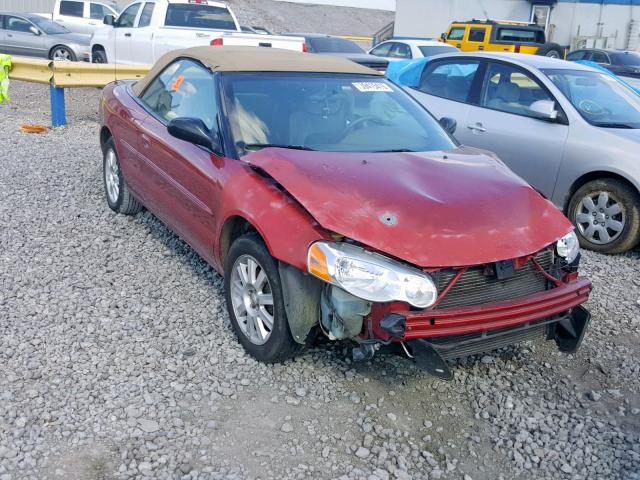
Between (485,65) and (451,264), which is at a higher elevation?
(485,65)

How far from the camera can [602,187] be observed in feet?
20.6

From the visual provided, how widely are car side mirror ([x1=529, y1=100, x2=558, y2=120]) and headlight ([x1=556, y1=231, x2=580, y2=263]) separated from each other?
2.99 m

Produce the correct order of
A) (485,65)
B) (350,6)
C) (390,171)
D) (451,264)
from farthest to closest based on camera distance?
Answer: (350,6) → (485,65) → (390,171) → (451,264)

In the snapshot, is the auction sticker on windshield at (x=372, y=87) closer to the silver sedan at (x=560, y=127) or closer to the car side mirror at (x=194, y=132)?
the car side mirror at (x=194, y=132)

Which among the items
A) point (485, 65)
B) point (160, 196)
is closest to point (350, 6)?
point (485, 65)

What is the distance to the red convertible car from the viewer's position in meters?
3.41

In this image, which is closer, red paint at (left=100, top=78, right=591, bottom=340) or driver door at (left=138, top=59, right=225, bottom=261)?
red paint at (left=100, top=78, right=591, bottom=340)

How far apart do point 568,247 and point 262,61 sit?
7.93 ft

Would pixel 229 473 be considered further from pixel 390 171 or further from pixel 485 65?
pixel 485 65

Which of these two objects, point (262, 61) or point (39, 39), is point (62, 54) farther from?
point (262, 61)

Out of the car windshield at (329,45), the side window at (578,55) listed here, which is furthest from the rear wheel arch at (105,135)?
the side window at (578,55)

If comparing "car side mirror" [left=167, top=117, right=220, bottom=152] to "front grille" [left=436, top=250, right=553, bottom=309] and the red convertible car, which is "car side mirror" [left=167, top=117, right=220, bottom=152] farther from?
"front grille" [left=436, top=250, right=553, bottom=309]

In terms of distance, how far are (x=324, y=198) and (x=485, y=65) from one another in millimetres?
4585

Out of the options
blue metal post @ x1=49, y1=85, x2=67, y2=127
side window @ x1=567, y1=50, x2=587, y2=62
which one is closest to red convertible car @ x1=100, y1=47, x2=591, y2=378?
blue metal post @ x1=49, y1=85, x2=67, y2=127
